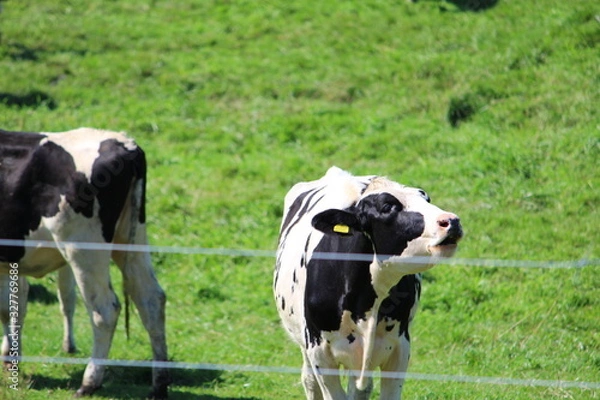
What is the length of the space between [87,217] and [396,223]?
3930 mm

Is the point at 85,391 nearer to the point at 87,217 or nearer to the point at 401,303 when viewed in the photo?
the point at 87,217

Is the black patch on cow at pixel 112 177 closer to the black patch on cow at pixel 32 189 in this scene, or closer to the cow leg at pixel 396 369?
the black patch on cow at pixel 32 189

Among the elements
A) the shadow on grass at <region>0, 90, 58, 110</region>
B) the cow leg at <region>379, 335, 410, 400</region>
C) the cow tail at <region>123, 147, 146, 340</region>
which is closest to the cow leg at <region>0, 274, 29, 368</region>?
the cow tail at <region>123, 147, 146, 340</region>

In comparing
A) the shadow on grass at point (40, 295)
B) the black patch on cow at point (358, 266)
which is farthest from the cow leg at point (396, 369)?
the shadow on grass at point (40, 295)

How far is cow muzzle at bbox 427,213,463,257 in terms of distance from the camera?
572 centimetres

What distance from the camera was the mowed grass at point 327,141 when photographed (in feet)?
32.3

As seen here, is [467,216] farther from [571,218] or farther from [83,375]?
[83,375]

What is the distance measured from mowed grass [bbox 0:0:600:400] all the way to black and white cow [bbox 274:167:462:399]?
1862 millimetres

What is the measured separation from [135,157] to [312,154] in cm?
540

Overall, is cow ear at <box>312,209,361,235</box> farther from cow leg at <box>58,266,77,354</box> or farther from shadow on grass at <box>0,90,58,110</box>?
shadow on grass at <box>0,90,58,110</box>

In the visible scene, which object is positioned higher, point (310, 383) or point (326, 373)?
point (326, 373)

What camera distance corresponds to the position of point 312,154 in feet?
47.6

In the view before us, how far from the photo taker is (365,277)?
6375 mm

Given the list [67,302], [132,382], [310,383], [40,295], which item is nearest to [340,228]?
[310,383]
